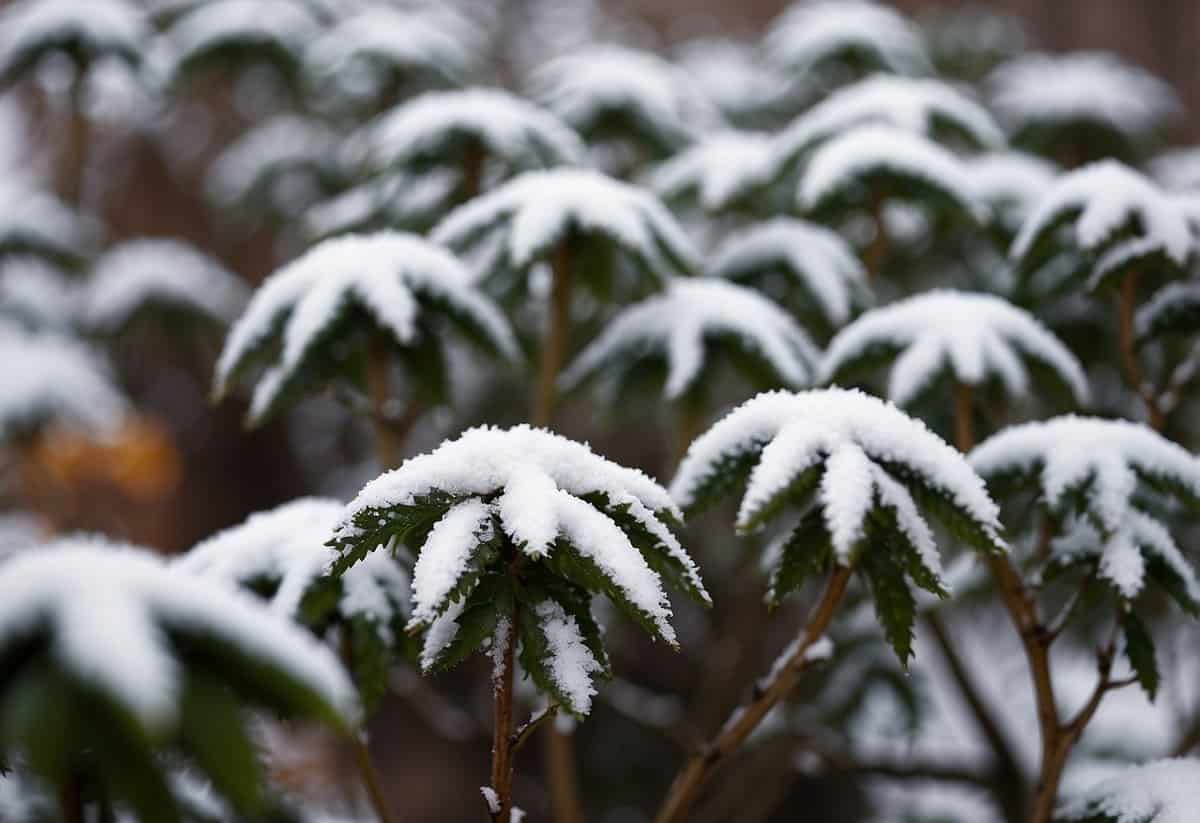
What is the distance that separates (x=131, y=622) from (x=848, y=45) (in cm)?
193

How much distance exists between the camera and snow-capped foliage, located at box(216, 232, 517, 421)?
1.23 meters

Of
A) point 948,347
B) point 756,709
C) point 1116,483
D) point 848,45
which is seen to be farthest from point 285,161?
point 1116,483

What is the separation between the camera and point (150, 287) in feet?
7.50

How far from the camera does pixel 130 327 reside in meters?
2.34

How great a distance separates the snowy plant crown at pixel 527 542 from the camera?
795 millimetres

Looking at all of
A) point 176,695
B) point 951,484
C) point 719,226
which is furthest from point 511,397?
point 176,695

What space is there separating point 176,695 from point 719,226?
219 centimetres

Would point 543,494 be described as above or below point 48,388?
above

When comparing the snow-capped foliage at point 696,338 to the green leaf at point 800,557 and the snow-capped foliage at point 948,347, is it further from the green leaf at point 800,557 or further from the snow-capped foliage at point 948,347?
the green leaf at point 800,557

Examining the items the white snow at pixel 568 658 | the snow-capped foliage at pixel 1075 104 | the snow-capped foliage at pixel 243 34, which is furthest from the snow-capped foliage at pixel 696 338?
the snow-capped foliage at pixel 243 34

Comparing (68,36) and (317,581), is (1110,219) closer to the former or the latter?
(317,581)

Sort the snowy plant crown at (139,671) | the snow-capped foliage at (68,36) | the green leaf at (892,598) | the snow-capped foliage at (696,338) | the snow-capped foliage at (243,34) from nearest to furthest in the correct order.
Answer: the snowy plant crown at (139,671) → the green leaf at (892,598) → the snow-capped foliage at (696,338) → the snow-capped foliage at (68,36) → the snow-capped foliage at (243,34)

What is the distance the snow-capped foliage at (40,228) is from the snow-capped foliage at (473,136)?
919mm

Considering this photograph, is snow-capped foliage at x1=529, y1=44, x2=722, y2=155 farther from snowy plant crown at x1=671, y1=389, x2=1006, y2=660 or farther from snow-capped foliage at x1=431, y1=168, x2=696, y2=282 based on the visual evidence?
snowy plant crown at x1=671, y1=389, x2=1006, y2=660
